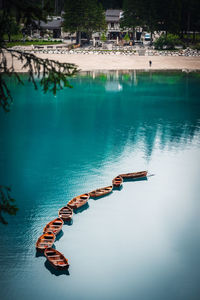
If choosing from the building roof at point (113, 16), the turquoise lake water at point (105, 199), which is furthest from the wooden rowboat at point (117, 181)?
the building roof at point (113, 16)

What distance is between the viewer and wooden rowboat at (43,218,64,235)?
21.9 m

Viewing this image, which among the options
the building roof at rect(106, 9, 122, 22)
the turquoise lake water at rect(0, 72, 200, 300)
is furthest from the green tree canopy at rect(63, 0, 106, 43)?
the turquoise lake water at rect(0, 72, 200, 300)

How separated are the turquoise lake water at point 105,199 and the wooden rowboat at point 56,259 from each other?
648 mm

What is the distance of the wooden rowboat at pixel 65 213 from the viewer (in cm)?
2358

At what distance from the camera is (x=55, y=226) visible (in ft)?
73.3

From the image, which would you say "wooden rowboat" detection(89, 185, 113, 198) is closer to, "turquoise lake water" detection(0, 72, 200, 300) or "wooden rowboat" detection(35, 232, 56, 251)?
"turquoise lake water" detection(0, 72, 200, 300)

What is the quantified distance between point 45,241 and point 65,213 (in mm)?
3430

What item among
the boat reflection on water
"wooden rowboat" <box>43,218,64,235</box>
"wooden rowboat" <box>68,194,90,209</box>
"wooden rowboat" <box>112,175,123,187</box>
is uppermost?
"wooden rowboat" <box>112,175,123,187</box>

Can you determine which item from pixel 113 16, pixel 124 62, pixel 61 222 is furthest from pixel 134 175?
pixel 113 16

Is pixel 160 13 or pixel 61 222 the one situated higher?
pixel 160 13

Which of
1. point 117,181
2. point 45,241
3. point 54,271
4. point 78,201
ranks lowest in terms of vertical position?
point 54,271

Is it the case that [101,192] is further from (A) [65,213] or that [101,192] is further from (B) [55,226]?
(B) [55,226]

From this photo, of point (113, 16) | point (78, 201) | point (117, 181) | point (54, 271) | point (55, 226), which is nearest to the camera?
point (54, 271)

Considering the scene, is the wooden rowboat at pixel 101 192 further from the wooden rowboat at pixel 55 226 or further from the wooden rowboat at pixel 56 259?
the wooden rowboat at pixel 56 259
